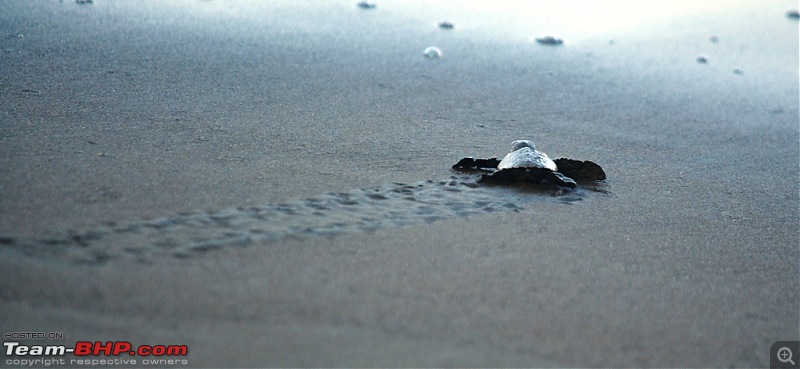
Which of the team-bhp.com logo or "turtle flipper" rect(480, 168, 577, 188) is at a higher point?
"turtle flipper" rect(480, 168, 577, 188)

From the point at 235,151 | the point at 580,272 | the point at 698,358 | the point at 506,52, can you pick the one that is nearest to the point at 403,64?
A: the point at 506,52

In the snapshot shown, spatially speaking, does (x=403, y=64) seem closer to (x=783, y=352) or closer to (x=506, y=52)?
(x=506, y=52)

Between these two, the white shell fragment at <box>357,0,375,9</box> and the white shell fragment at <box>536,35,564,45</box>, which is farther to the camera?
the white shell fragment at <box>357,0,375,9</box>

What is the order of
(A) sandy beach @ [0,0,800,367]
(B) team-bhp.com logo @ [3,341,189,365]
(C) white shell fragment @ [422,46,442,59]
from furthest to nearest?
1. (C) white shell fragment @ [422,46,442,59]
2. (A) sandy beach @ [0,0,800,367]
3. (B) team-bhp.com logo @ [3,341,189,365]

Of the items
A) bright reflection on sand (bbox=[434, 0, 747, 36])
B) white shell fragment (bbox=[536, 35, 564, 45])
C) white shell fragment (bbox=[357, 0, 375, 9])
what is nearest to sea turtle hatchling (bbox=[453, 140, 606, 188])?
white shell fragment (bbox=[536, 35, 564, 45])

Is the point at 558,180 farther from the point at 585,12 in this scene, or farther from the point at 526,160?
the point at 585,12

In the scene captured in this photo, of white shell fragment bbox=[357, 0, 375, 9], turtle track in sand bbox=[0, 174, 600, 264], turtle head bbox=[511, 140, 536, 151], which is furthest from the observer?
white shell fragment bbox=[357, 0, 375, 9]

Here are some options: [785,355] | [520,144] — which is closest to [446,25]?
[520,144]

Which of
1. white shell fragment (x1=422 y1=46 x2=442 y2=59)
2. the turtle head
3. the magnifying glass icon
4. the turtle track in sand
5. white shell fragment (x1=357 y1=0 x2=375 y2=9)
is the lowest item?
the magnifying glass icon

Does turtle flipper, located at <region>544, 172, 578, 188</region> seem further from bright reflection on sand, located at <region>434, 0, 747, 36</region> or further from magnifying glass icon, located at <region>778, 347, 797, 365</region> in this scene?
bright reflection on sand, located at <region>434, 0, 747, 36</region>
